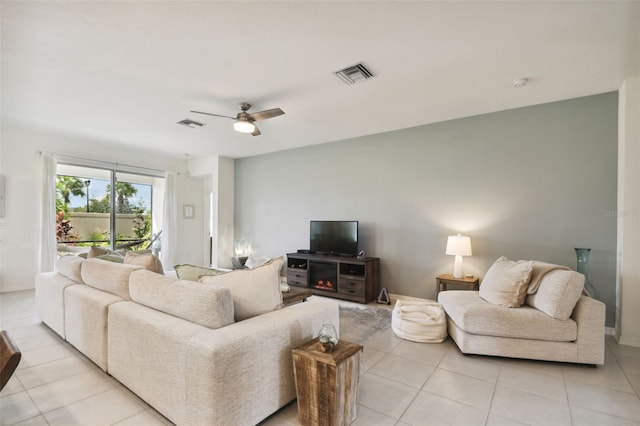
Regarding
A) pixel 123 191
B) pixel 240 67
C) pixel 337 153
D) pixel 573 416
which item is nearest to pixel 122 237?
pixel 123 191

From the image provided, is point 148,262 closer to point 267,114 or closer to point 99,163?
point 267,114

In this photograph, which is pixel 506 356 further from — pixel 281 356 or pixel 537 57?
pixel 537 57

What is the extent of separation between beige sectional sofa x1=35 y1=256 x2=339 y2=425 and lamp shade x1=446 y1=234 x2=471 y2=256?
2.15 meters

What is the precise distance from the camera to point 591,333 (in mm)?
2430

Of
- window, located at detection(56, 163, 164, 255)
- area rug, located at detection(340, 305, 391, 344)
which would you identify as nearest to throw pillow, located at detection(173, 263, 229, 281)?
area rug, located at detection(340, 305, 391, 344)

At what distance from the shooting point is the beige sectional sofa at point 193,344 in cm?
151

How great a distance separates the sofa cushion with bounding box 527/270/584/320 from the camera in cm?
248

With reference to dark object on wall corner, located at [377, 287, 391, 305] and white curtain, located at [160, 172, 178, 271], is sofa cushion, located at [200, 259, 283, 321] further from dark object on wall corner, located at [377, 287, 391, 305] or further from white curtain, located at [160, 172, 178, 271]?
→ white curtain, located at [160, 172, 178, 271]

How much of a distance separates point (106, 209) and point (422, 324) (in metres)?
6.07

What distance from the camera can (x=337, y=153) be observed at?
529cm

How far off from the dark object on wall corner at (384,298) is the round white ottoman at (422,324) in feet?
3.91

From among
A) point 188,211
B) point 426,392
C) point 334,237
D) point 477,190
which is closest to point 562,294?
point 426,392

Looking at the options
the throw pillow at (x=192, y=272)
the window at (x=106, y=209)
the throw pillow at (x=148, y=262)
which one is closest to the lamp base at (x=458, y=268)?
the throw pillow at (x=192, y=272)

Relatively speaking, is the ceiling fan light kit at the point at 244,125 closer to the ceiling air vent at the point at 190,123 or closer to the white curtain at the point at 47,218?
the ceiling air vent at the point at 190,123
